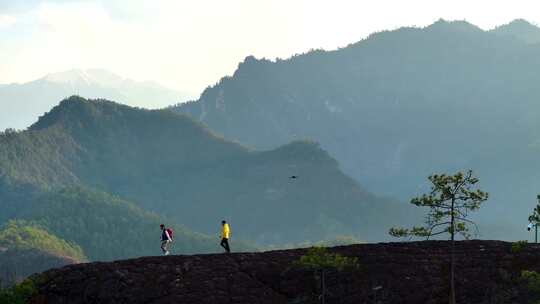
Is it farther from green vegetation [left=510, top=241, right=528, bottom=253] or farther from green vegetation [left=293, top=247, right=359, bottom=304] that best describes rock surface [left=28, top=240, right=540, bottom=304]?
green vegetation [left=293, top=247, right=359, bottom=304]

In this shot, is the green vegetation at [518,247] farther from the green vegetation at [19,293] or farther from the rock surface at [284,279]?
the green vegetation at [19,293]

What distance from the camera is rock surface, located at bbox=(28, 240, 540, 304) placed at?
52500mm

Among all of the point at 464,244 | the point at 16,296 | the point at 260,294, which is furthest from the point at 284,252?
the point at 16,296

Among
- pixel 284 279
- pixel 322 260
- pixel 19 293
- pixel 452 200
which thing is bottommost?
pixel 19 293

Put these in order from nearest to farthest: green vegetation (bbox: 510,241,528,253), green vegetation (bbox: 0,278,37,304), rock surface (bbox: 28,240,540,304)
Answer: green vegetation (bbox: 0,278,37,304) < rock surface (bbox: 28,240,540,304) < green vegetation (bbox: 510,241,528,253)

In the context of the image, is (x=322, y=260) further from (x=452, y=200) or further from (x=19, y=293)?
(x=19, y=293)

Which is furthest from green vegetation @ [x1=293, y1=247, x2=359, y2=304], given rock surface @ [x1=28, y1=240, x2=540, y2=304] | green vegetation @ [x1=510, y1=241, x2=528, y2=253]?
green vegetation @ [x1=510, y1=241, x2=528, y2=253]

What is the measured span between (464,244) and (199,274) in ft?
52.8

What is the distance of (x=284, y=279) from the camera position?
5475 centimetres

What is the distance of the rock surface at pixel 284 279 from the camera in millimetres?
52500

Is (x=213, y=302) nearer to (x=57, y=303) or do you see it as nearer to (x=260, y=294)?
(x=260, y=294)

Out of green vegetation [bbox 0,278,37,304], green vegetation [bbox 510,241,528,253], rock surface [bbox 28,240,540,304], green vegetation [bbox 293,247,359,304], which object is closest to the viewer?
green vegetation [bbox 293,247,359,304]

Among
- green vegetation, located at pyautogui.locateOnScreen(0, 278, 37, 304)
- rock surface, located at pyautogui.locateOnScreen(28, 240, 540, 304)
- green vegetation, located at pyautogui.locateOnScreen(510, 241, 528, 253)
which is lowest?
green vegetation, located at pyautogui.locateOnScreen(0, 278, 37, 304)

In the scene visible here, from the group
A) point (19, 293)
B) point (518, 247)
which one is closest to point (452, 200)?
point (518, 247)
